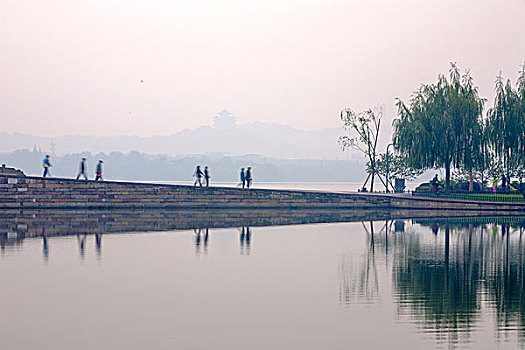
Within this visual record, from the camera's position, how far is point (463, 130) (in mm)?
41719

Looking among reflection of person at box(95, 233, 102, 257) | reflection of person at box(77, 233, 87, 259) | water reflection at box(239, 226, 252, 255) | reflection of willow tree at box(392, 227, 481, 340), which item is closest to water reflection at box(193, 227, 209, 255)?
water reflection at box(239, 226, 252, 255)

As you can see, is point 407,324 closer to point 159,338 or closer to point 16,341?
point 159,338

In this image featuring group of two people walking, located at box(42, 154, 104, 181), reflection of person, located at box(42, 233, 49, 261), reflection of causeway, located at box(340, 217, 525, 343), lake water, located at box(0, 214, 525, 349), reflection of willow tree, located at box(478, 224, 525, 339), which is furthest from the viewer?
group of two people walking, located at box(42, 154, 104, 181)

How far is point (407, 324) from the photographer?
9.60 metres

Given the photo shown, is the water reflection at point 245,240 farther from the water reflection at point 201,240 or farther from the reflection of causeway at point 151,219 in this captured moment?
the reflection of causeway at point 151,219

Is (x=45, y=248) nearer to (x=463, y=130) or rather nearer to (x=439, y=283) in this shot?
(x=439, y=283)

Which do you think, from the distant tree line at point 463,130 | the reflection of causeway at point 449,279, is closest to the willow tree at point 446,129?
the distant tree line at point 463,130

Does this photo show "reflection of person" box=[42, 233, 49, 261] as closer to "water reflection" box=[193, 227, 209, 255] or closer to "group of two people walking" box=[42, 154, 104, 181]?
"water reflection" box=[193, 227, 209, 255]

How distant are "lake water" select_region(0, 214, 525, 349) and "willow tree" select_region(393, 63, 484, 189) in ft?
69.3

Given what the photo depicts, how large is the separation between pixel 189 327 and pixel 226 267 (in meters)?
5.88

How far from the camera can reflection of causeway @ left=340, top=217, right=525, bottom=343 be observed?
32.8 ft

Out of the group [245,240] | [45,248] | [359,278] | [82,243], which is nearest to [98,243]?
[82,243]

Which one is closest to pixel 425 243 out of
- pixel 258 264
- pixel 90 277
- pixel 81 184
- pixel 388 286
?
pixel 258 264

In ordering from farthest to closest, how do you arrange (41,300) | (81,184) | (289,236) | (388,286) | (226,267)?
1. (81,184)
2. (289,236)
3. (226,267)
4. (388,286)
5. (41,300)
